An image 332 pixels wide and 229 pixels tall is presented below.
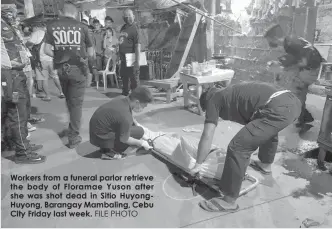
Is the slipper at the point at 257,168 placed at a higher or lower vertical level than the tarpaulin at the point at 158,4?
lower

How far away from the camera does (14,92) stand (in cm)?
323

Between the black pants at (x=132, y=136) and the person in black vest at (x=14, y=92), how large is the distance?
101cm

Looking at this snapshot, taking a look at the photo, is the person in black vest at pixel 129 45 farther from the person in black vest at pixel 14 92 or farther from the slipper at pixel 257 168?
the slipper at pixel 257 168

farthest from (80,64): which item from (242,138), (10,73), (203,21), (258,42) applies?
(258,42)

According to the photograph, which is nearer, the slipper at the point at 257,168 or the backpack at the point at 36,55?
the slipper at the point at 257,168

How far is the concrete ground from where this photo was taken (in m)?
2.48

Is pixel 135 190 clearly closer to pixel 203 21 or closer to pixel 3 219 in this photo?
pixel 3 219

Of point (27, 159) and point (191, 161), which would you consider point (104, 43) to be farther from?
point (191, 161)

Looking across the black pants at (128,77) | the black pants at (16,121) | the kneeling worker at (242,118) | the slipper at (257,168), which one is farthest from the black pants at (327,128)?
the black pants at (128,77)

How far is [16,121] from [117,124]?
1288mm

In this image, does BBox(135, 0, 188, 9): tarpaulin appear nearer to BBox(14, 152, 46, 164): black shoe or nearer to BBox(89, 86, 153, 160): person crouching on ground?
BBox(89, 86, 153, 160): person crouching on ground

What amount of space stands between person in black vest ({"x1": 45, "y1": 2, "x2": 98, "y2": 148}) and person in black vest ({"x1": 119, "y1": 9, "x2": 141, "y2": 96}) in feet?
7.41

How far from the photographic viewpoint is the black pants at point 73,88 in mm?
3802

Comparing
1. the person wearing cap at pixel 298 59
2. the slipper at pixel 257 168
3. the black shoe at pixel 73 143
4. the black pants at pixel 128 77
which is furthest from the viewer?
the black pants at pixel 128 77
